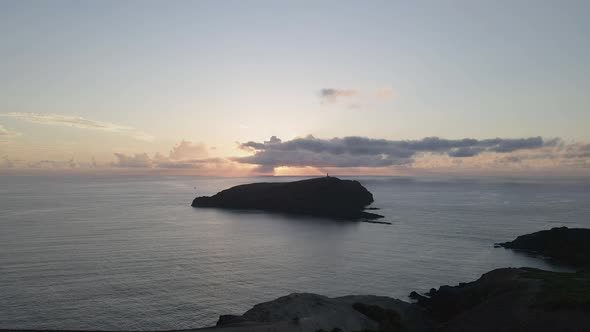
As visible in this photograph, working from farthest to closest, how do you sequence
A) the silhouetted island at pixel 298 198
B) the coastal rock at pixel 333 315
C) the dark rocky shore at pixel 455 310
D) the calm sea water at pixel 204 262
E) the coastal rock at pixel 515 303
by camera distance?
the silhouetted island at pixel 298 198 → the calm sea water at pixel 204 262 → the coastal rock at pixel 333 315 → the dark rocky shore at pixel 455 310 → the coastal rock at pixel 515 303

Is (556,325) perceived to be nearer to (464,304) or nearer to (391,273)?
(464,304)

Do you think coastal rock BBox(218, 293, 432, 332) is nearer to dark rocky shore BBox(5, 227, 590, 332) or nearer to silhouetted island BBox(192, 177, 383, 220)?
dark rocky shore BBox(5, 227, 590, 332)

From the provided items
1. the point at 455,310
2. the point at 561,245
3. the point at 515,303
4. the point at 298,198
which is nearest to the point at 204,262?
the point at 455,310

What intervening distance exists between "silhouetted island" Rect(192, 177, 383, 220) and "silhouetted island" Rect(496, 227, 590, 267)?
263 ft

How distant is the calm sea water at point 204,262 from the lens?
5172cm

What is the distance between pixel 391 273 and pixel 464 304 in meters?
21.6

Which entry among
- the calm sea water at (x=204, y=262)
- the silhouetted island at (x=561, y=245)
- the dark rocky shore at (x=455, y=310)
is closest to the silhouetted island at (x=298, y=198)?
the calm sea water at (x=204, y=262)

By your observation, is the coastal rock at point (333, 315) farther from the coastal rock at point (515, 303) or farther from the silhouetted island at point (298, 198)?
the silhouetted island at point (298, 198)

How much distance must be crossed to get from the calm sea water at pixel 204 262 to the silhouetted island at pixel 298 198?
31712 millimetres

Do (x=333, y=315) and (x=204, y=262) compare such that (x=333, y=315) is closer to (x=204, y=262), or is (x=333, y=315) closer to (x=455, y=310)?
(x=455, y=310)

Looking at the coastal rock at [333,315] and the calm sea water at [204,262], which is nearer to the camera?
the coastal rock at [333,315]

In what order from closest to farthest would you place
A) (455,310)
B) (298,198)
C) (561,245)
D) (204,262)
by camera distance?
(455,310)
(204,262)
(561,245)
(298,198)

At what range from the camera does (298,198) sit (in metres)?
182

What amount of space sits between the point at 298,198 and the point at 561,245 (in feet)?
351
